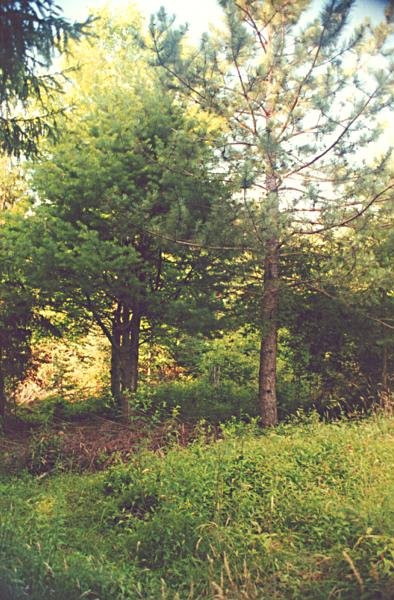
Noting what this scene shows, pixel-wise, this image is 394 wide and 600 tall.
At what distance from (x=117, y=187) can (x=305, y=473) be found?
17.4ft

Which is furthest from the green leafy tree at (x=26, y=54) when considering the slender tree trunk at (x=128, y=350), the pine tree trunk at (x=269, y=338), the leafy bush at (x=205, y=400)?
the leafy bush at (x=205, y=400)

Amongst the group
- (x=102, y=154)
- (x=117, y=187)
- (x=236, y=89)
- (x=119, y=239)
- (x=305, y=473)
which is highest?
(x=236, y=89)

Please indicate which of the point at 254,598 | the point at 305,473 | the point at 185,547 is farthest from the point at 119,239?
the point at 254,598

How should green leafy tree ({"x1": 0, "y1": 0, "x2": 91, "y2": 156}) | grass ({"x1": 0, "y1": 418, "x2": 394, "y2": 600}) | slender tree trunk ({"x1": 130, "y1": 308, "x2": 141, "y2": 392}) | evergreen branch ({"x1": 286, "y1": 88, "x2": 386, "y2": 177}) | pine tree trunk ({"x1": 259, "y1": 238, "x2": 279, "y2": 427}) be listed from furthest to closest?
1. slender tree trunk ({"x1": 130, "y1": 308, "x2": 141, "y2": 392})
2. pine tree trunk ({"x1": 259, "y1": 238, "x2": 279, "y2": 427})
3. evergreen branch ({"x1": 286, "y1": 88, "x2": 386, "y2": 177})
4. green leafy tree ({"x1": 0, "y1": 0, "x2": 91, "y2": 156})
5. grass ({"x1": 0, "y1": 418, "x2": 394, "y2": 600})

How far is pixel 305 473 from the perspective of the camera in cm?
519

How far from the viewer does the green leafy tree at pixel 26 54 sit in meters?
5.05

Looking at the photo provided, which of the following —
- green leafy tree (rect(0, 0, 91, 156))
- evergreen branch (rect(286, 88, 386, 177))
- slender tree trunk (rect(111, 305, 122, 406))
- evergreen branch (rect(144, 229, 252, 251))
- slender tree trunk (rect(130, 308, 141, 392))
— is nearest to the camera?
green leafy tree (rect(0, 0, 91, 156))

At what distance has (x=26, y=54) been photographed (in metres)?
5.45

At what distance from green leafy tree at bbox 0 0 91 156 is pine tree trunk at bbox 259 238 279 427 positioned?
4.36 meters

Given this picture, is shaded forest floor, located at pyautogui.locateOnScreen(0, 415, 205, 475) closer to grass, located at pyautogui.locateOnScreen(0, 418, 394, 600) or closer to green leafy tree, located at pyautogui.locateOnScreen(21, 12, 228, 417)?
grass, located at pyautogui.locateOnScreen(0, 418, 394, 600)

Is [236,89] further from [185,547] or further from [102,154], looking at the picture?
[185,547]

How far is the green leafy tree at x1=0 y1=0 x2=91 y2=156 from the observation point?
16.6ft

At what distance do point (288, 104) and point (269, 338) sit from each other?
12.6 ft

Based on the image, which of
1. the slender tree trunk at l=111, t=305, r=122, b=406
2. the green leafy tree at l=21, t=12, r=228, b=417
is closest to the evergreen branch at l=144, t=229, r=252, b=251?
the green leafy tree at l=21, t=12, r=228, b=417
